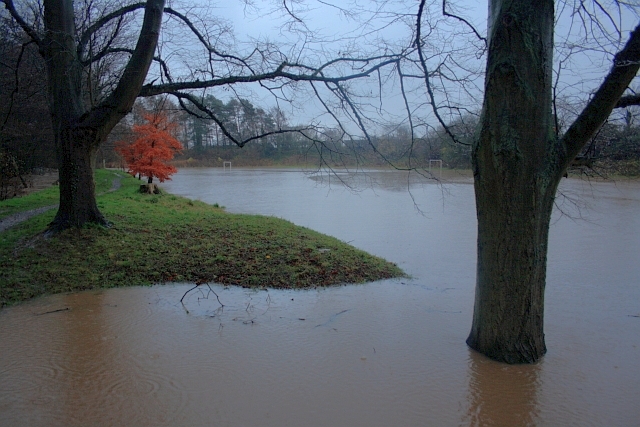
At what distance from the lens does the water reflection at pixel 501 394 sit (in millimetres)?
3734

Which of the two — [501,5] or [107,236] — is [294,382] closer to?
[501,5]

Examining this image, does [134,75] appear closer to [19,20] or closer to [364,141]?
[19,20]

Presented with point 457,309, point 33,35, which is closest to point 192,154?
point 33,35

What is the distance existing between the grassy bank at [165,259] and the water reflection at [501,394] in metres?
3.37

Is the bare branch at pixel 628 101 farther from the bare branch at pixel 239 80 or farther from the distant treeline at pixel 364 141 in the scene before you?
the bare branch at pixel 239 80

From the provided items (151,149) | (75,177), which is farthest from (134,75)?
(151,149)

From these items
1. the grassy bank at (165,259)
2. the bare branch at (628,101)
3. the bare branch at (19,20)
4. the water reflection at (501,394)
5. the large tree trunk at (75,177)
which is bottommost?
the water reflection at (501,394)

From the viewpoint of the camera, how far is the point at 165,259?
26.2ft

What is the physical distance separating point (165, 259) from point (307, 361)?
13.7 ft

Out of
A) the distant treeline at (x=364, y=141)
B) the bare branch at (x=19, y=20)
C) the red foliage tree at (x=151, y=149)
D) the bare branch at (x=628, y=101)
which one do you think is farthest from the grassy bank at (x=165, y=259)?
the red foliage tree at (x=151, y=149)

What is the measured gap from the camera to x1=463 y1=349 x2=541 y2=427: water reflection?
3734 mm

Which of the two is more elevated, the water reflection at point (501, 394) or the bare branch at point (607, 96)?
the bare branch at point (607, 96)

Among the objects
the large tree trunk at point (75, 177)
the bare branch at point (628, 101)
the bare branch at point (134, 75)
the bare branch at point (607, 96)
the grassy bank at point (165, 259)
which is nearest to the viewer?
the bare branch at point (607, 96)

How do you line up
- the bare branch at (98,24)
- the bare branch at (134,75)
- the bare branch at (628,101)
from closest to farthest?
1. the bare branch at (628,101)
2. the bare branch at (134,75)
3. the bare branch at (98,24)
